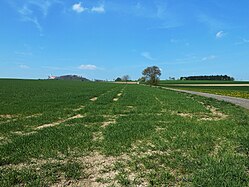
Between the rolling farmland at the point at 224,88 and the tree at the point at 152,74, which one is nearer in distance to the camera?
the rolling farmland at the point at 224,88

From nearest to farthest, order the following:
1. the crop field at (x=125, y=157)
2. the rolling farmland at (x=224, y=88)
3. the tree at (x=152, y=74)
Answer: the crop field at (x=125, y=157)
the rolling farmland at (x=224, y=88)
the tree at (x=152, y=74)

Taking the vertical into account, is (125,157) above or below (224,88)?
below

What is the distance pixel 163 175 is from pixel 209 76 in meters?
193

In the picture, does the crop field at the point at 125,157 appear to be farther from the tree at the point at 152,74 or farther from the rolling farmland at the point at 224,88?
the tree at the point at 152,74

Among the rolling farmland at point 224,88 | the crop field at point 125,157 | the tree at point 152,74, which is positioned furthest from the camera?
the tree at point 152,74

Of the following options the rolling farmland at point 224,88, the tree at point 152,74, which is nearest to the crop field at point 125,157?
the rolling farmland at point 224,88

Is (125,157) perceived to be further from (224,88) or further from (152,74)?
(152,74)

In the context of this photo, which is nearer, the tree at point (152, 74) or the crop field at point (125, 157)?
the crop field at point (125, 157)

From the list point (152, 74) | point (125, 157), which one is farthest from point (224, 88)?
point (125, 157)

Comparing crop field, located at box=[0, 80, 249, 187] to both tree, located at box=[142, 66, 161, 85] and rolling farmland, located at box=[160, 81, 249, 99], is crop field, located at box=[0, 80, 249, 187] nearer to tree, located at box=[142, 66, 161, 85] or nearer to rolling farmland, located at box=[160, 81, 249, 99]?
rolling farmland, located at box=[160, 81, 249, 99]

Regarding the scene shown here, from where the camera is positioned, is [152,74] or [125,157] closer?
[125,157]

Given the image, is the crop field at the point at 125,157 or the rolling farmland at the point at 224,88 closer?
the crop field at the point at 125,157

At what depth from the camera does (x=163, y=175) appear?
4.88 meters

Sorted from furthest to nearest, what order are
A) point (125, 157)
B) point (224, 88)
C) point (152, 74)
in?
point (152, 74), point (224, 88), point (125, 157)
